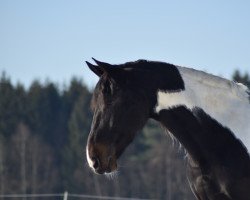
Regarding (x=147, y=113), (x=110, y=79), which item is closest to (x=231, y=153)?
(x=147, y=113)

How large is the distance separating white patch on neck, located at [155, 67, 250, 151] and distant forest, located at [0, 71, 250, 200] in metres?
36.6

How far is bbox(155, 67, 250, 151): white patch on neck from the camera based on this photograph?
5055 millimetres

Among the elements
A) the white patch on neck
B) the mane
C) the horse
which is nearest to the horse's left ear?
the horse

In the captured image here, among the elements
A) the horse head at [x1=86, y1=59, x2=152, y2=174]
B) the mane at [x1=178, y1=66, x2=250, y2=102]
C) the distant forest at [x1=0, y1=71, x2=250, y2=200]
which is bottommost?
the distant forest at [x1=0, y1=71, x2=250, y2=200]

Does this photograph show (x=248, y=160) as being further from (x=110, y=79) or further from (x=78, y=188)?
(x=78, y=188)

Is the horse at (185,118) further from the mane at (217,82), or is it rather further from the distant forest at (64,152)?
the distant forest at (64,152)

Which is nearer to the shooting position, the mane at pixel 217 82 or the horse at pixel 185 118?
the horse at pixel 185 118

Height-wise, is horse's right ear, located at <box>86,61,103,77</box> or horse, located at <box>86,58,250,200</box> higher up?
horse's right ear, located at <box>86,61,103,77</box>

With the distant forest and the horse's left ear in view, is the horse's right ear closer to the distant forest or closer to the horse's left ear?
the horse's left ear

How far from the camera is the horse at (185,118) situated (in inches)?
193

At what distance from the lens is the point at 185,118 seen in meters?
5.05

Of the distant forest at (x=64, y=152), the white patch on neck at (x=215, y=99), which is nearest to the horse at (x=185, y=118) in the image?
the white patch on neck at (x=215, y=99)

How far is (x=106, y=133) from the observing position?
493 centimetres

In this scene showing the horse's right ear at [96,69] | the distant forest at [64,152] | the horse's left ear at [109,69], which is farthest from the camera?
the distant forest at [64,152]
